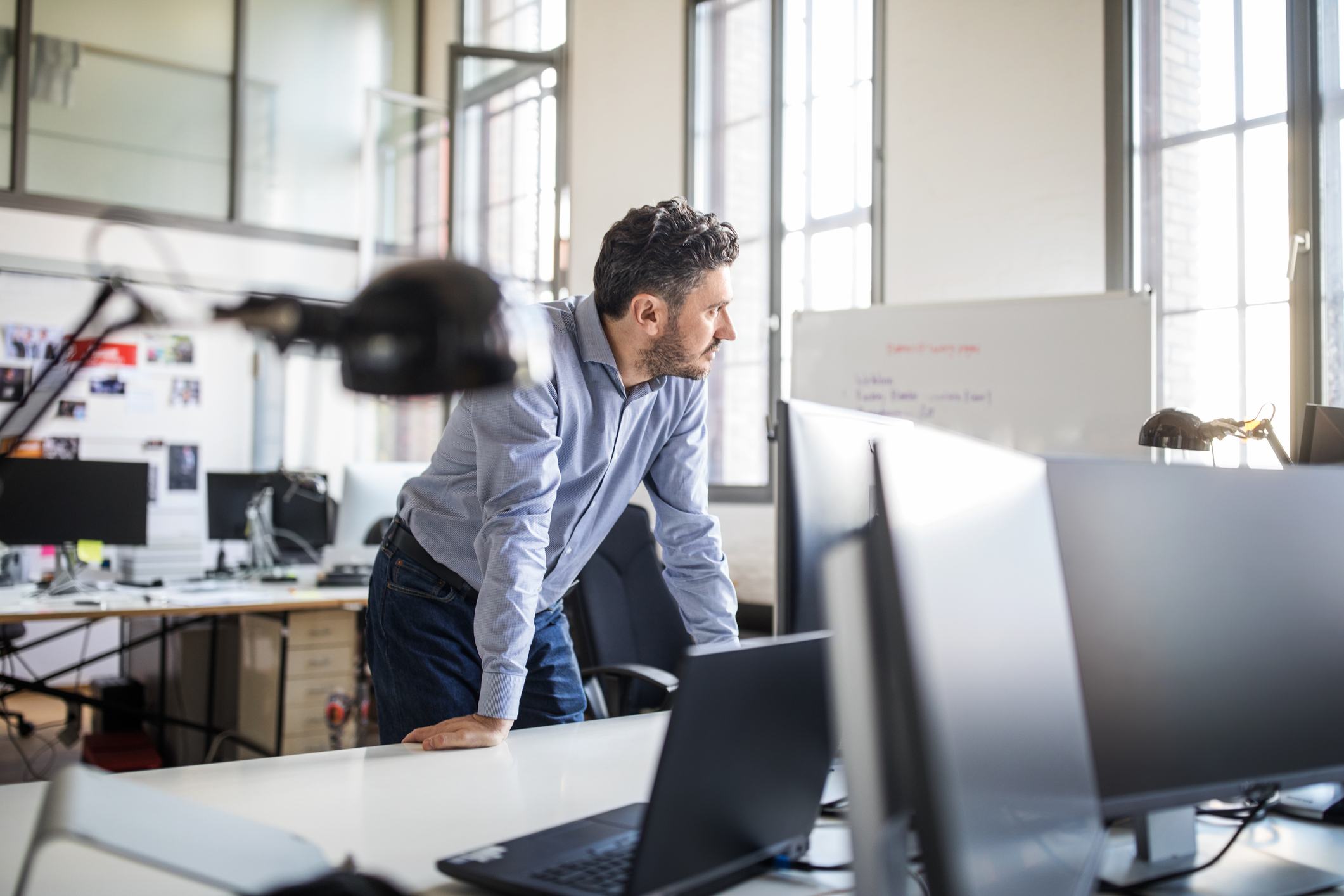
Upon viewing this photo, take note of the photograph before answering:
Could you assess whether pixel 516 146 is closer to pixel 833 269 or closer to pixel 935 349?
pixel 833 269

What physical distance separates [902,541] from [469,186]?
593cm

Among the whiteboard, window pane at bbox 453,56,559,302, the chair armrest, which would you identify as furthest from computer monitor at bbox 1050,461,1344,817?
window pane at bbox 453,56,559,302

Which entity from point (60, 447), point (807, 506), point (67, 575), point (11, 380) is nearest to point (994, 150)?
point (807, 506)

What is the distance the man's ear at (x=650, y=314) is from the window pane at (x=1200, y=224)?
255 cm

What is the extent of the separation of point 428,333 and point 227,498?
13.3 feet

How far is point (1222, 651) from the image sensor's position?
97 centimetres

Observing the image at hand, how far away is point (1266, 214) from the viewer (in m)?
3.32

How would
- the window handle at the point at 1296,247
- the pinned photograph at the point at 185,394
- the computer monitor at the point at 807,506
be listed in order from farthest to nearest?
the pinned photograph at the point at 185,394 → the window handle at the point at 1296,247 → the computer monitor at the point at 807,506

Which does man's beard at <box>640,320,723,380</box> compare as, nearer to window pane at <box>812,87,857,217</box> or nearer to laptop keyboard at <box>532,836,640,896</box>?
laptop keyboard at <box>532,836,640,896</box>

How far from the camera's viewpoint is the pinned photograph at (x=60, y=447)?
550 cm

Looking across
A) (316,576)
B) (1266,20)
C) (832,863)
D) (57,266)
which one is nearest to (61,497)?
(316,576)

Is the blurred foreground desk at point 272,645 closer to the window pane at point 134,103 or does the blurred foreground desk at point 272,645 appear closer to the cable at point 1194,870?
the window pane at point 134,103

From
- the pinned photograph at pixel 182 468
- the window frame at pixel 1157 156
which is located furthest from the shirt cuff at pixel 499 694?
the pinned photograph at pixel 182 468

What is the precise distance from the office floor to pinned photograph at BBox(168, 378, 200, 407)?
5.56 ft
